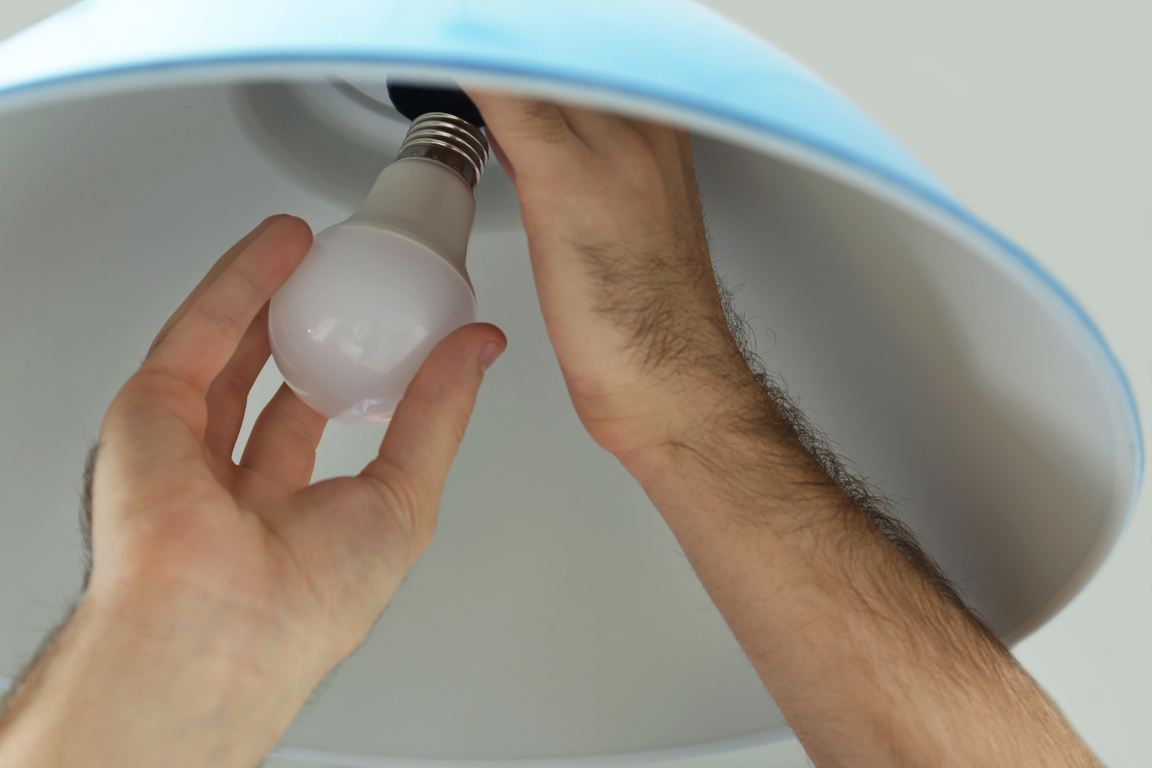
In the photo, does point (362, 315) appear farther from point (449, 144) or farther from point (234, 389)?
point (234, 389)

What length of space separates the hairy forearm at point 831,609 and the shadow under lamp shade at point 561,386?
0.03 m

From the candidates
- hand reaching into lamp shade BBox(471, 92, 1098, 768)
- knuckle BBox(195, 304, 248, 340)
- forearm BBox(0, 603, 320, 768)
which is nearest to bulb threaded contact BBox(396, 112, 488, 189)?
hand reaching into lamp shade BBox(471, 92, 1098, 768)

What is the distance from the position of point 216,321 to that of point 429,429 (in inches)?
5.9

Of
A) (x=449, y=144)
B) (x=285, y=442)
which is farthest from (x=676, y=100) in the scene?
(x=285, y=442)

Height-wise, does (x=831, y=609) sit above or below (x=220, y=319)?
below

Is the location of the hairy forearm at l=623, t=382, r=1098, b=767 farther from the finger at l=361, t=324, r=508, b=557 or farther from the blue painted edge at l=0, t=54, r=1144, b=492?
the blue painted edge at l=0, t=54, r=1144, b=492

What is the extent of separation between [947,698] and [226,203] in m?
0.60

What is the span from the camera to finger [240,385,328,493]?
586 millimetres

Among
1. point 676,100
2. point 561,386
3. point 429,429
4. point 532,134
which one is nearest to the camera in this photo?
point 676,100

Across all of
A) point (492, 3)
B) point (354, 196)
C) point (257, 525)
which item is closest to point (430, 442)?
point (257, 525)

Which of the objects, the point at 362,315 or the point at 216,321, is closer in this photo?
the point at 362,315

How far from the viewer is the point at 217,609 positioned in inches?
17.3

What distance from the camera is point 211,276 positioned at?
54cm

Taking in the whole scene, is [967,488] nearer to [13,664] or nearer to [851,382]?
[851,382]
